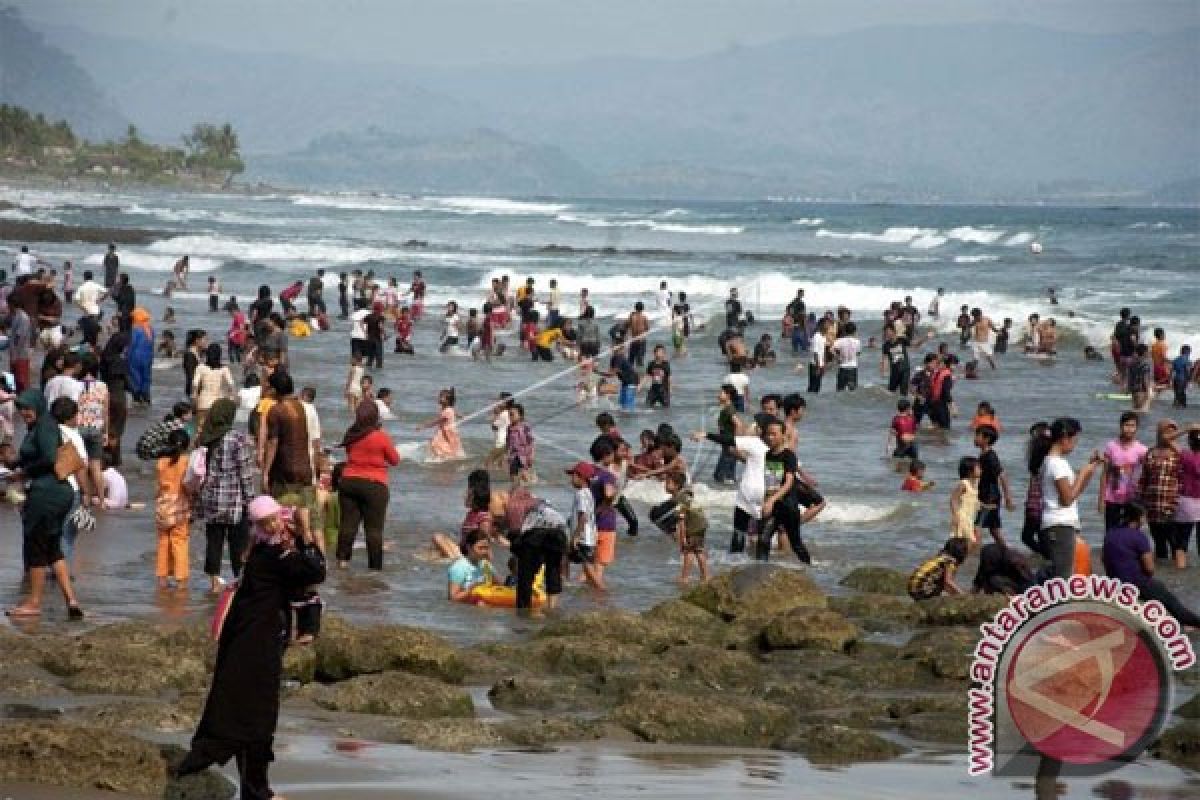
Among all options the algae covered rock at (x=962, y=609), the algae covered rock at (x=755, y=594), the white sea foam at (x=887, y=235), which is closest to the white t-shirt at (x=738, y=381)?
the algae covered rock at (x=755, y=594)

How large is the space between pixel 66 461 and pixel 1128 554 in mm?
6859

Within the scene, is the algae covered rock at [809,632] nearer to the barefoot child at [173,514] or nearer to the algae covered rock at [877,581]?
the algae covered rock at [877,581]

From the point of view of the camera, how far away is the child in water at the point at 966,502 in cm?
1644

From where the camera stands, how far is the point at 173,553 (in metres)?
14.0

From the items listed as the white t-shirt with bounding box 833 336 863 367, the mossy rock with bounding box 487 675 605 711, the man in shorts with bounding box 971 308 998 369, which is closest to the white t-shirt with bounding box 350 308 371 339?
the white t-shirt with bounding box 833 336 863 367

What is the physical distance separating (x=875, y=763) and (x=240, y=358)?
24361 mm

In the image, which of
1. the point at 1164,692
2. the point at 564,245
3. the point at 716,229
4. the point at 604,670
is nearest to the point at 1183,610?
the point at 1164,692

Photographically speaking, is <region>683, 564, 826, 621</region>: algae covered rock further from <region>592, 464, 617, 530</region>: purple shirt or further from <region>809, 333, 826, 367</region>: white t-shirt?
<region>809, 333, 826, 367</region>: white t-shirt

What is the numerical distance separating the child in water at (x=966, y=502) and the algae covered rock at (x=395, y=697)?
6.76 m

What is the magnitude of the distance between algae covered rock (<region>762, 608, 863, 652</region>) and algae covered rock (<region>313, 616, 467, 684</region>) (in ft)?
8.23

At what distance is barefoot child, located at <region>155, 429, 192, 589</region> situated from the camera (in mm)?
13820

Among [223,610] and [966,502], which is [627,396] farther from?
[223,610]

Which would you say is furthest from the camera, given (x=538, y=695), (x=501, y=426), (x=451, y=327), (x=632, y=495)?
(x=451, y=327)

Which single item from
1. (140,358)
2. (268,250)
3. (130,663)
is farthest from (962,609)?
(268,250)
